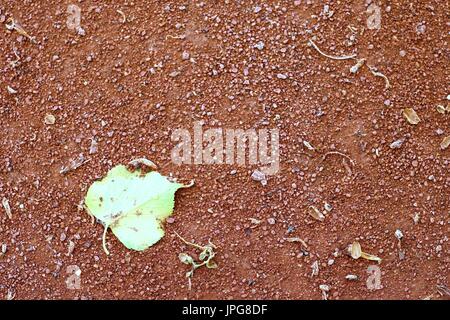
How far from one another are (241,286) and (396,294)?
1.29 feet

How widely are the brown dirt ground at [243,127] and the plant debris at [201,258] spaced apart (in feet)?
0.06

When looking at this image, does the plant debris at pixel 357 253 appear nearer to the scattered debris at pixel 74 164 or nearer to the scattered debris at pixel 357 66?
the scattered debris at pixel 357 66

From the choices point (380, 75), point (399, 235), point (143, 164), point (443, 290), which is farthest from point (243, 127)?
point (443, 290)

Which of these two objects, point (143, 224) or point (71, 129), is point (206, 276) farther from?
point (71, 129)

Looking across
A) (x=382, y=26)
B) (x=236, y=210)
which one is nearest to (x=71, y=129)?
(x=236, y=210)

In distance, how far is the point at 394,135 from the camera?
64.8 inches

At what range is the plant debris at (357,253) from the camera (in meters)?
1.62

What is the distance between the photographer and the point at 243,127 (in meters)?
1.64

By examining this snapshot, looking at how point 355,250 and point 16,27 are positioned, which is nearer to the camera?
point 355,250

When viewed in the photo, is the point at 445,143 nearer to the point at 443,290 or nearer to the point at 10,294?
the point at 443,290

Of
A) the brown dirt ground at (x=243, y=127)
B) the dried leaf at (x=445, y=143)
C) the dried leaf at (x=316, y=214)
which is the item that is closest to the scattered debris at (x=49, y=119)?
the brown dirt ground at (x=243, y=127)

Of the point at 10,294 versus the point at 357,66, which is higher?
the point at 357,66

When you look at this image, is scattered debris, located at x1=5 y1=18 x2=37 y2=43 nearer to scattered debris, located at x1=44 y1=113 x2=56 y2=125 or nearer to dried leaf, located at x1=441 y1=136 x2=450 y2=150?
scattered debris, located at x1=44 y1=113 x2=56 y2=125

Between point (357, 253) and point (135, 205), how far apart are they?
57cm
